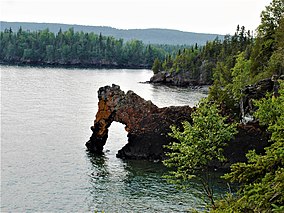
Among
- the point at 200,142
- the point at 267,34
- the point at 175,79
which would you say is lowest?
the point at 175,79

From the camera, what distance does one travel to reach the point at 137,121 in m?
53.8

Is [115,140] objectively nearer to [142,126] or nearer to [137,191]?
[142,126]

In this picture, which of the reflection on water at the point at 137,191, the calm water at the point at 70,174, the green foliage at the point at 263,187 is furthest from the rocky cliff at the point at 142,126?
the green foliage at the point at 263,187

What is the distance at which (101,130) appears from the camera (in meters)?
56.2

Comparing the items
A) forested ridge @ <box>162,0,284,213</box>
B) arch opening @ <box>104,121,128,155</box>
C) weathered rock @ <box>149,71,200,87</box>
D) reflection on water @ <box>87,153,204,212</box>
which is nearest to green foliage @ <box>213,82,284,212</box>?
forested ridge @ <box>162,0,284,213</box>

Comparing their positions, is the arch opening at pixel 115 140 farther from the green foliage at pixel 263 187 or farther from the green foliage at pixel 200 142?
the green foliage at pixel 263 187

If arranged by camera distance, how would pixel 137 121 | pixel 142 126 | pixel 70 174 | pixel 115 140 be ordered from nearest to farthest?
1. pixel 70 174
2. pixel 142 126
3. pixel 137 121
4. pixel 115 140

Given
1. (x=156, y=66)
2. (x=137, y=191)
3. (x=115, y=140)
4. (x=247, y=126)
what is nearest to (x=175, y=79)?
(x=156, y=66)

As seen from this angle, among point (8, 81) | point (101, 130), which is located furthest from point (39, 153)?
point (8, 81)

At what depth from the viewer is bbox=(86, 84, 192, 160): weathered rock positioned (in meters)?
Answer: 52.4

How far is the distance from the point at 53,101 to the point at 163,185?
59.8m

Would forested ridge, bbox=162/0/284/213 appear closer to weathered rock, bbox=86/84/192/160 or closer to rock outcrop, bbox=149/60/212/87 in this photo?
weathered rock, bbox=86/84/192/160

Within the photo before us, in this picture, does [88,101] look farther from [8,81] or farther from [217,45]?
[217,45]

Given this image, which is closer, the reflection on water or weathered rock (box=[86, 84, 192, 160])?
the reflection on water
